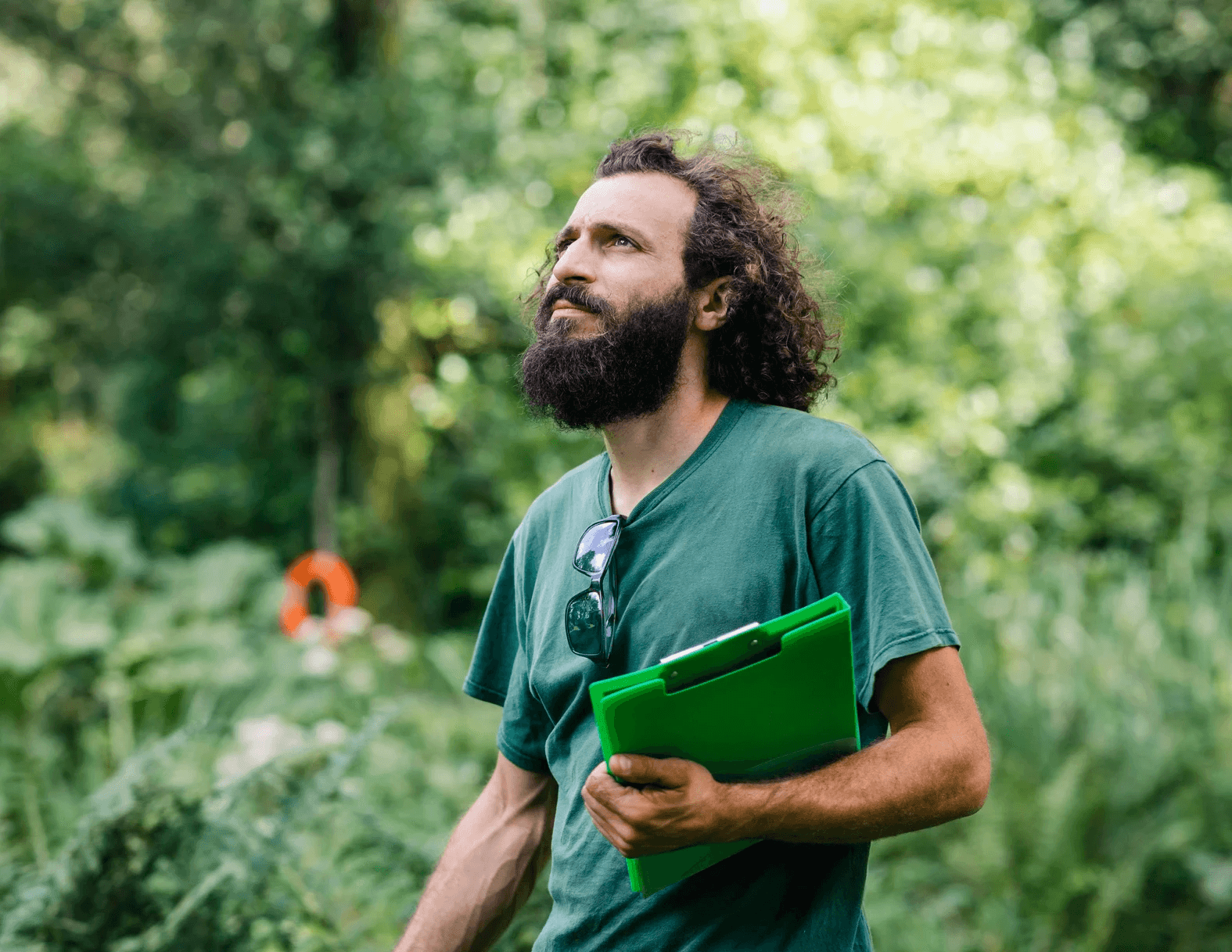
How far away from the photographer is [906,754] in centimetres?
151

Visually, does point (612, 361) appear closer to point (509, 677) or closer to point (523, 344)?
point (509, 677)

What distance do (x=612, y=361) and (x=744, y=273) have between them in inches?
12.8

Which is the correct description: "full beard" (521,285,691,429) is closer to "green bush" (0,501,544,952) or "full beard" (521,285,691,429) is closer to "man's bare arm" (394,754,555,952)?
"man's bare arm" (394,754,555,952)

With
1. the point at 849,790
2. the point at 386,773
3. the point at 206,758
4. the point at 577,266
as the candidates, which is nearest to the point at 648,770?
the point at 849,790

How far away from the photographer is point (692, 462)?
183 centimetres

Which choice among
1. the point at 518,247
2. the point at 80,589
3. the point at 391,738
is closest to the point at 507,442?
the point at 518,247

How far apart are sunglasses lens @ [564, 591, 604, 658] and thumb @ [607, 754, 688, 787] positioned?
13.0 inches

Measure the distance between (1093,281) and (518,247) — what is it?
3964 millimetres

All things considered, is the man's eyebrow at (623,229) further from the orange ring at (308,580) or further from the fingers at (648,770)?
the orange ring at (308,580)

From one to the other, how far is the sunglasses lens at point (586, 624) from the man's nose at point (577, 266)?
55cm

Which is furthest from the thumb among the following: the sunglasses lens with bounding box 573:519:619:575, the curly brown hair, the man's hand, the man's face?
the curly brown hair

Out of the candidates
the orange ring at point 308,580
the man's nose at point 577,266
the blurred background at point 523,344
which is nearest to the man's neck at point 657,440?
the man's nose at point 577,266

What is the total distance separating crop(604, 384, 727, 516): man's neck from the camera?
1890mm

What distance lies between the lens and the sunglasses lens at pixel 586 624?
1745mm
